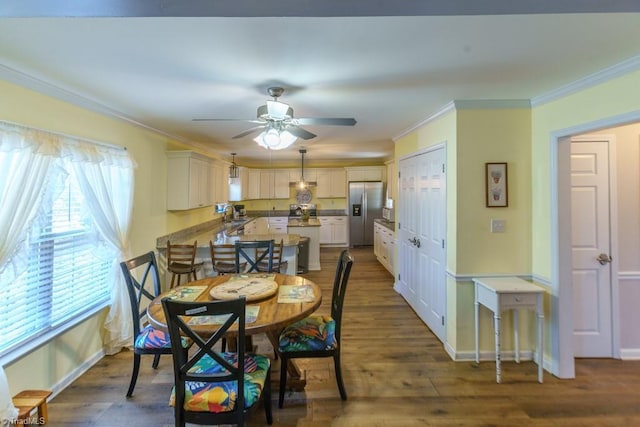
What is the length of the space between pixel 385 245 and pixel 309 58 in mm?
4627

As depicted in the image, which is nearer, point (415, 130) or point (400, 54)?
point (400, 54)

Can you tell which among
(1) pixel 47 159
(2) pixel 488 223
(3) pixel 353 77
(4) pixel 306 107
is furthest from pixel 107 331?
(2) pixel 488 223

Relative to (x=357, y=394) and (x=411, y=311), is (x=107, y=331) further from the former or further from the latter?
(x=411, y=311)

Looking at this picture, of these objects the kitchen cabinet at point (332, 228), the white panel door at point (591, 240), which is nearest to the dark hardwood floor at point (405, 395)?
the white panel door at point (591, 240)

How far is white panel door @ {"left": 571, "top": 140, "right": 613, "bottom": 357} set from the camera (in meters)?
2.64

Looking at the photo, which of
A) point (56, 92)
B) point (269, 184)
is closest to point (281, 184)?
point (269, 184)

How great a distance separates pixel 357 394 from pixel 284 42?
2.45 metres

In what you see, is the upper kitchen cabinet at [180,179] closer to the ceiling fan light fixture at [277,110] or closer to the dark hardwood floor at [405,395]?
the dark hardwood floor at [405,395]

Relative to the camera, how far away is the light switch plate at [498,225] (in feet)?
8.92

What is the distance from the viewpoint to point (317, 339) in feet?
7.07

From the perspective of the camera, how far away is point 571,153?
102 inches

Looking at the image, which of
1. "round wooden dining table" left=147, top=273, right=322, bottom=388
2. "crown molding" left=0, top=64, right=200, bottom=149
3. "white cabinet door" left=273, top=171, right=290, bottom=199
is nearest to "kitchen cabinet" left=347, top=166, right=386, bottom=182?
"white cabinet door" left=273, top=171, right=290, bottom=199

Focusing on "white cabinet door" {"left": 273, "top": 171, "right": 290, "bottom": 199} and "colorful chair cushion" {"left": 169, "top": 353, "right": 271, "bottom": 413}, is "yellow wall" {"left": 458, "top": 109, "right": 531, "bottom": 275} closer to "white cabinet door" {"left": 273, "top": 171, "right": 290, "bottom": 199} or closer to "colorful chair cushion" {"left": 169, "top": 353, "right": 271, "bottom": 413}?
"colorful chair cushion" {"left": 169, "top": 353, "right": 271, "bottom": 413}

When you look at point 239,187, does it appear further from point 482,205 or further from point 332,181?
point 482,205
